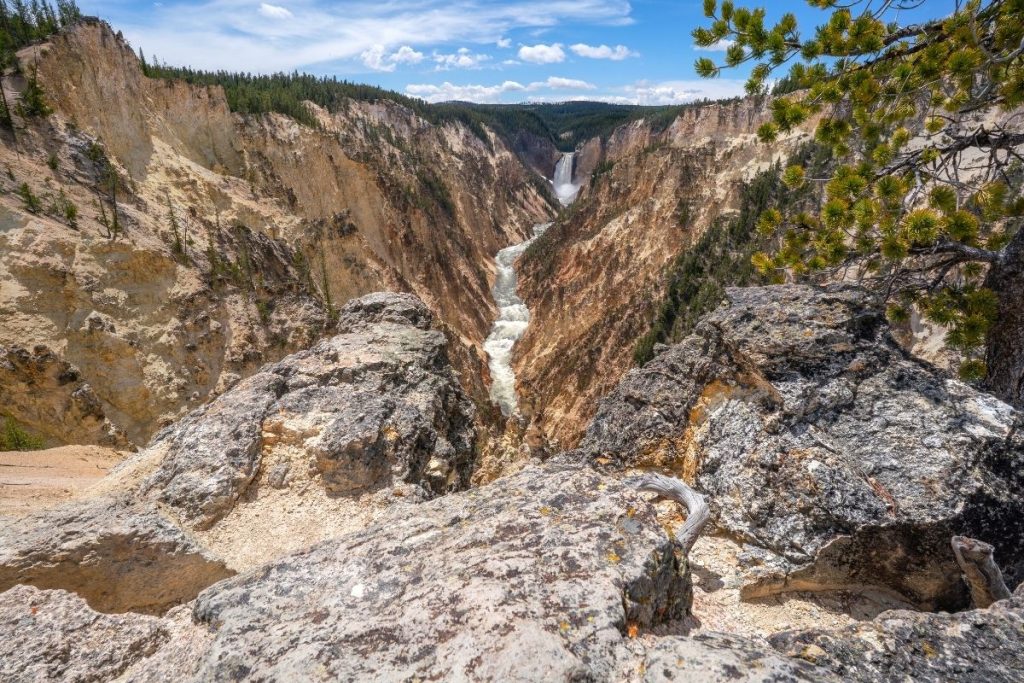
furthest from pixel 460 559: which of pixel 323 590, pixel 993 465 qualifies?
pixel 993 465

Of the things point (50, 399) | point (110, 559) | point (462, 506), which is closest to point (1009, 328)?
point (462, 506)

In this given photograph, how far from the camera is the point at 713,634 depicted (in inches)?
101

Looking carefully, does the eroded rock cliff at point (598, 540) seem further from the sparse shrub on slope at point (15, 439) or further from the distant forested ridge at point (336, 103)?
the distant forested ridge at point (336, 103)

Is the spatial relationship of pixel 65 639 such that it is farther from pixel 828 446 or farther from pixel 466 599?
pixel 828 446

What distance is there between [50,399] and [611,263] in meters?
29.7

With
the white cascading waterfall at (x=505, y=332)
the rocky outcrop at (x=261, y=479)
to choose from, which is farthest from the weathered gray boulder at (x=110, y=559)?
the white cascading waterfall at (x=505, y=332)

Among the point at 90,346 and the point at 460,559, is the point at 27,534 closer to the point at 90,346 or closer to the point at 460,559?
the point at 460,559

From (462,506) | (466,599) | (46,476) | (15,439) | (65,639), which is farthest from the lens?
(15,439)

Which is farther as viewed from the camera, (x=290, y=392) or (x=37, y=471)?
(x=37, y=471)

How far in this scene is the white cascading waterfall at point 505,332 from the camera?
105 feet

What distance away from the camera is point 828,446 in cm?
403

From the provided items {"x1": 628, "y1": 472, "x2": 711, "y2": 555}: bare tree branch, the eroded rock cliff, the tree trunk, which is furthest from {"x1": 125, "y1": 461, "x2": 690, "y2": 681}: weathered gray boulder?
the tree trunk

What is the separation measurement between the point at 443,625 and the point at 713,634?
1322 millimetres

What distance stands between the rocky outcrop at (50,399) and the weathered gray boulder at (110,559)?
384 inches
